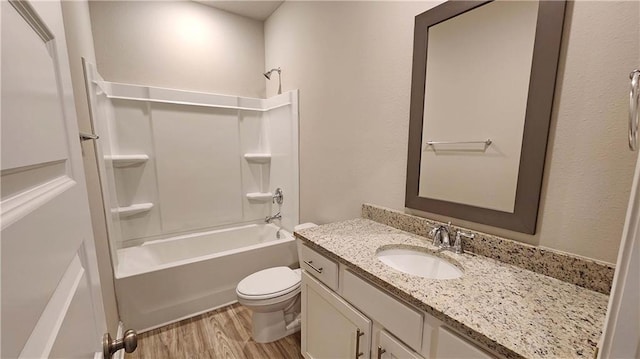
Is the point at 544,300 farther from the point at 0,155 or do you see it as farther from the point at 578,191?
the point at 0,155

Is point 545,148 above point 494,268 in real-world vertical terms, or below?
above

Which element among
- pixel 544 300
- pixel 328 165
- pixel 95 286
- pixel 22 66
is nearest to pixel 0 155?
pixel 22 66

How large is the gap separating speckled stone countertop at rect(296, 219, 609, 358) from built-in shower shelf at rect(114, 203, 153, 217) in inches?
81.8

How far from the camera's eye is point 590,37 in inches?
33.4

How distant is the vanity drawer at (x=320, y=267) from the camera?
119 centimetres

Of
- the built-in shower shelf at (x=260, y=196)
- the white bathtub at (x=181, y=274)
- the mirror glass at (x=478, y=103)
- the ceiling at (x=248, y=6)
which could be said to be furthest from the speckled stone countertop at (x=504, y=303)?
the ceiling at (x=248, y=6)

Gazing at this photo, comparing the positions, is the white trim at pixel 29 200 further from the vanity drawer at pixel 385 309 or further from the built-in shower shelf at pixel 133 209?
the built-in shower shelf at pixel 133 209

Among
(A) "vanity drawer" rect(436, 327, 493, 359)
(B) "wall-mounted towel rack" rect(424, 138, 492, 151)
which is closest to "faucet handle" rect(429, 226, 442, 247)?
(B) "wall-mounted towel rack" rect(424, 138, 492, 151)

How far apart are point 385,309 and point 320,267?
16.1 inches

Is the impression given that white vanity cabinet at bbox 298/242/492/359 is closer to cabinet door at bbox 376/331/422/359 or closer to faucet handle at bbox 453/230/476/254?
cabinet door at bbox 376/331/422/359

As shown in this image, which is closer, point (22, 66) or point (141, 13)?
point (22, 66)

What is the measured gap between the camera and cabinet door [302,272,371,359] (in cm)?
107

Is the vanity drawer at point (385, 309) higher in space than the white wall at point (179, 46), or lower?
lower

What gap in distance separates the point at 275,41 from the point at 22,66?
273cm
